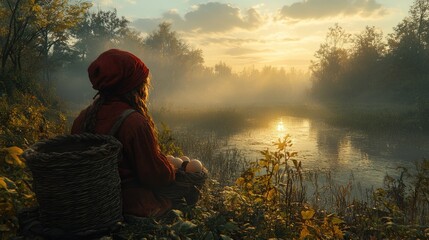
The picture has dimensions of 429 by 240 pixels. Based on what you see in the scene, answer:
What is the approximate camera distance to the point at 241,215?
3.20m

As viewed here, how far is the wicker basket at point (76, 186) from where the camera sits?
1.96 m

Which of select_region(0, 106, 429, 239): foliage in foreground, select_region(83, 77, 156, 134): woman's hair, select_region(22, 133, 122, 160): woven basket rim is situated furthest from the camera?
select_region(83, 77, 156, 134): woman's hair

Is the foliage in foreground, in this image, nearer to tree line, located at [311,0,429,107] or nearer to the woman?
the woman

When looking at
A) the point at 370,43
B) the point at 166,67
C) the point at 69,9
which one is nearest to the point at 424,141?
the point at 69,9

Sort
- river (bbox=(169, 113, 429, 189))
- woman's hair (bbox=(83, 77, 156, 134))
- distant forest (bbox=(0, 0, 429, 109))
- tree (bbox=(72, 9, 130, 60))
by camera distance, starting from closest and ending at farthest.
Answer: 1. woman's hair (bbox=(83, 77, 156, 134))
2. river (bbox=(169, 113, 429, 189))
3. distant forest (bbox=(0, 0, 429, 109))
4. tree (bbox=(72, 9, 130, 60))

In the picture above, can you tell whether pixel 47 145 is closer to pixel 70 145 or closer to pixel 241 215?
pixel 70 145

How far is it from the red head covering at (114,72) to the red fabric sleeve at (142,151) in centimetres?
30

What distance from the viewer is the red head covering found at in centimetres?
253

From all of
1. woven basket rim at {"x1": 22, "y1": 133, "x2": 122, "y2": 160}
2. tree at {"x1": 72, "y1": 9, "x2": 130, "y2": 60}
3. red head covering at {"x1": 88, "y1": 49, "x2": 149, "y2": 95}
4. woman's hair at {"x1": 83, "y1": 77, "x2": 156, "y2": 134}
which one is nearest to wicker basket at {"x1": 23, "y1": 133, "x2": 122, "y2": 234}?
woven basket rim at {"x1": 22, "y1": 133, "x2": 122, "y2": 160}

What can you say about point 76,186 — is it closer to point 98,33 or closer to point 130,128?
point 130,128

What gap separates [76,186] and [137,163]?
598mm

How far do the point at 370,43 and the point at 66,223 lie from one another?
45.3 meters

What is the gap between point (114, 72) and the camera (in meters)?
2.53

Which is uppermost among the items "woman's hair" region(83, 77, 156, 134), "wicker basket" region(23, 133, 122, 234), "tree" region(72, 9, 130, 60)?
"tree" region(72, 9, 130, 60)
